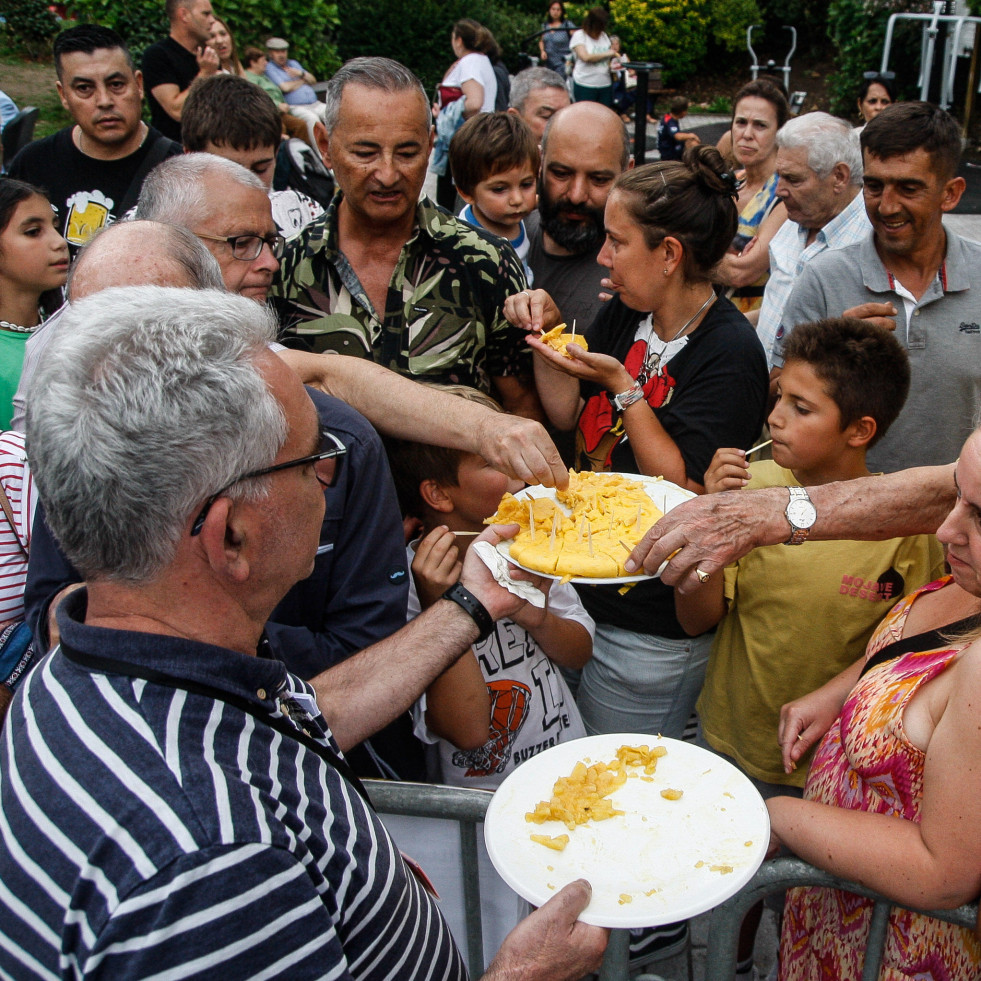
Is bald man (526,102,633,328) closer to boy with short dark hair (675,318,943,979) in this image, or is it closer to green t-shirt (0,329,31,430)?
Answer: boy with short dark hair (675,318,943,979)

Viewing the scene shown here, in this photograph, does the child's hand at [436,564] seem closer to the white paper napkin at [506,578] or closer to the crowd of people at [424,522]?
the crowd of people at [424,522]

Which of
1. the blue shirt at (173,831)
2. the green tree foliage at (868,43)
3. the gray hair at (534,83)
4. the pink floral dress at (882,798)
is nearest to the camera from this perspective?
the blue shirt at (173,831)

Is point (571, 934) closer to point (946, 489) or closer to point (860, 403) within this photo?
point (946, 489)

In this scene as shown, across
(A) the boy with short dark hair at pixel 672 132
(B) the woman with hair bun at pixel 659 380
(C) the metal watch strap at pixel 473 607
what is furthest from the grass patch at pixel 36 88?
(C) the metal watch strap at pixel 473 607

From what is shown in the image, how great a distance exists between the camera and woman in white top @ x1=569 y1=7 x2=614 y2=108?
15.0m

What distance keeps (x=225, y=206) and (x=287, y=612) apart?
4.54ft

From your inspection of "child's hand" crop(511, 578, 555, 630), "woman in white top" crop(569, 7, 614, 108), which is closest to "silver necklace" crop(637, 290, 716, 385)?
"child's hand" crop(511, 578, 555, 630)

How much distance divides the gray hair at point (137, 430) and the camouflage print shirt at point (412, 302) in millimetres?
1894

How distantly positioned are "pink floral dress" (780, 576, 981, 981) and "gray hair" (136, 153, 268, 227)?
242cm

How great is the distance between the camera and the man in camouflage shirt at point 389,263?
3.33 metres

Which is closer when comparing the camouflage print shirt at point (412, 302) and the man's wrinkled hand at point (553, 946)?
the man's wrinkled hand at point (553, 946)

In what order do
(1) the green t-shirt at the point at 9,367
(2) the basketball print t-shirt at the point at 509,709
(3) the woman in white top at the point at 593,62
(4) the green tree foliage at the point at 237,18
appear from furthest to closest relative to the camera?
(3) the woman in white top at the point at 593,62
(4) the green tree foliage at the point at 237,18
(1) the green t-shirt at the point at 9,367
(2) the basketball print t-shirt at the point at 509,709

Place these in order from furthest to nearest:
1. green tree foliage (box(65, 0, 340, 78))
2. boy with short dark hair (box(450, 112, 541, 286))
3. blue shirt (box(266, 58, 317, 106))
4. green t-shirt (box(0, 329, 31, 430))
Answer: green tree foliage (box(65, 0, 340, 78)) → blue shirt (box(266, 58, 317, 106)) → boy with short dark hair (box(450, 112, 541, 286)) → green t-shirt (box(0, 329, 31, 430))

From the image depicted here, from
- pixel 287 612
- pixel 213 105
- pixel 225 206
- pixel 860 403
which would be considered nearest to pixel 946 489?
pixel 860 403
